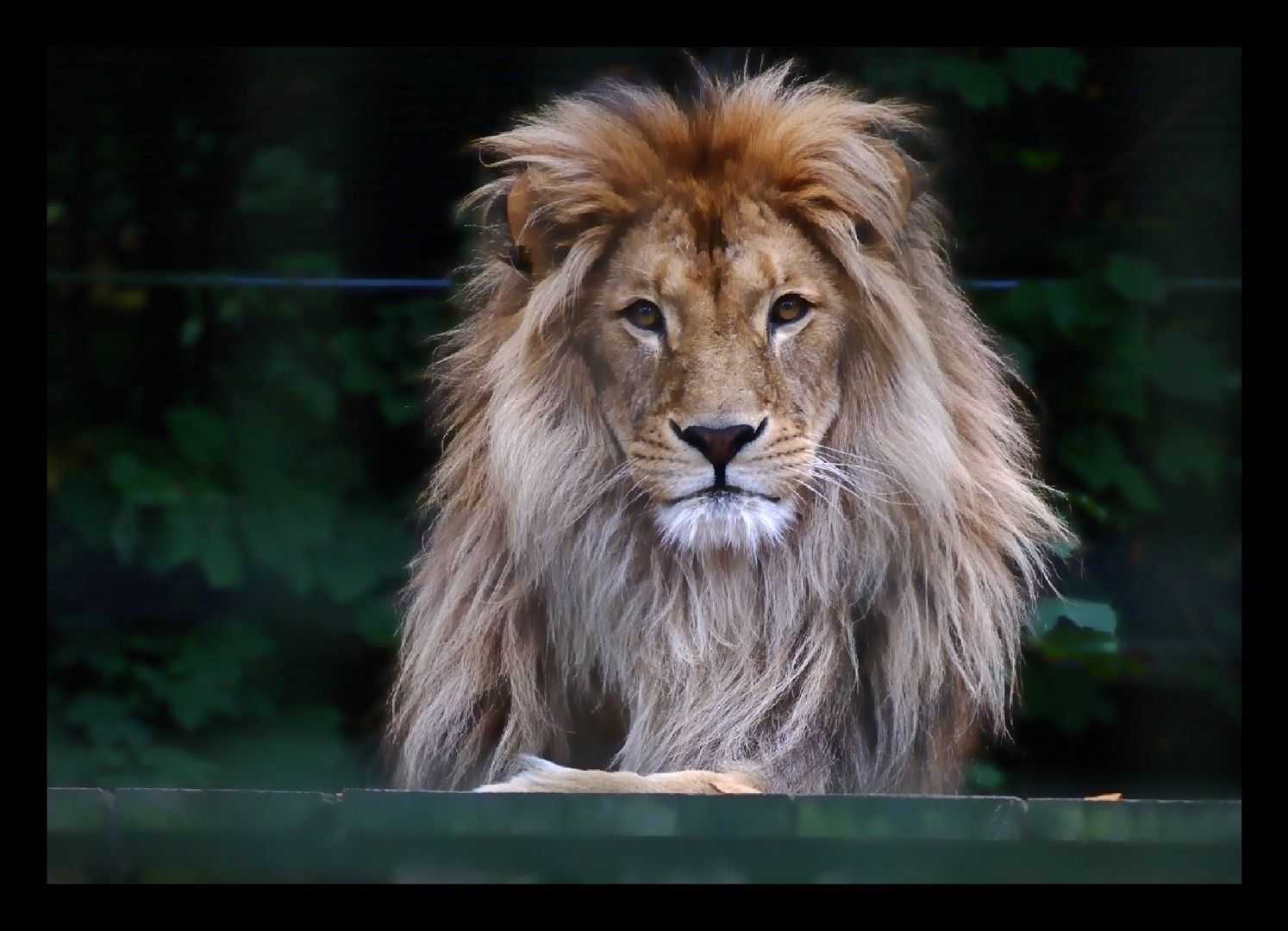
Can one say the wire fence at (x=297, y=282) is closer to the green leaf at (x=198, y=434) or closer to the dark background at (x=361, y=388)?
the dark background at (x=361, y=388)

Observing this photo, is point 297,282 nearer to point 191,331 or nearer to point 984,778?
point 191,331

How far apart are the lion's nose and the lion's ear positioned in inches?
11.5

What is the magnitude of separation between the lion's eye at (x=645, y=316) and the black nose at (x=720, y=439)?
0.43 feet

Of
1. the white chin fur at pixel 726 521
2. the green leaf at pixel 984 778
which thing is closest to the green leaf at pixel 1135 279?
the green leaf at pixel 984 778

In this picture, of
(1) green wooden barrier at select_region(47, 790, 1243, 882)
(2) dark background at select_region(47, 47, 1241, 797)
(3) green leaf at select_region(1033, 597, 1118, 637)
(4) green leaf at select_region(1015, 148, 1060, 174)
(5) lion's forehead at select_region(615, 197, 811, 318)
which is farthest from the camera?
(4) green leaf at select_region(1015, 148, 1060, 174)

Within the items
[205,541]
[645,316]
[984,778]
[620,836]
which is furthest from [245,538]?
[620,836]

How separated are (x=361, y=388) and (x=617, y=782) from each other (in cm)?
103

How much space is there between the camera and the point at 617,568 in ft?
6.75

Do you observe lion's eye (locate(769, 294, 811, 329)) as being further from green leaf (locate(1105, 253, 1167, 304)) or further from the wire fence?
green leaf (locate(1105, 253, 1167, 304))

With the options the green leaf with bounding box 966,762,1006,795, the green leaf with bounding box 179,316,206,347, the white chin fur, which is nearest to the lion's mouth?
the white chin fur

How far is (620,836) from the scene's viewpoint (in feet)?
5.64

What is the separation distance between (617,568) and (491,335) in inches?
12.4

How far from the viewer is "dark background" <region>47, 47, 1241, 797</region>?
2627mm

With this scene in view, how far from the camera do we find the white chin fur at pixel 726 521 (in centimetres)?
195
